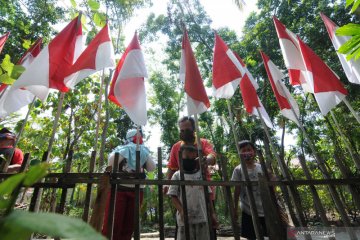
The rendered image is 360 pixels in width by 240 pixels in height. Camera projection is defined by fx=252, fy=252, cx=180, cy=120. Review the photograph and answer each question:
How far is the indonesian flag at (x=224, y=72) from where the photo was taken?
319 centimetres

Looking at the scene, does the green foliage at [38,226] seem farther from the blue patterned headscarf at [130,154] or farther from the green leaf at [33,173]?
the blue patterned headscarf at [130,154]

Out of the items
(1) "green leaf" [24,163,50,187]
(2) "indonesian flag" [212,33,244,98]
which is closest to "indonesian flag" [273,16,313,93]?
(2) "indonesian flag" [212,33,244,98]

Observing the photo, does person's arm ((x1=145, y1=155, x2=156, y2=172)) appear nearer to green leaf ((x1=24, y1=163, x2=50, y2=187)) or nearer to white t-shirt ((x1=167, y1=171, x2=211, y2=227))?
white t-shirt ((x1=167, y1=171, x2=211, y2=227))

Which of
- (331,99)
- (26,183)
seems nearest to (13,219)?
(26,183)

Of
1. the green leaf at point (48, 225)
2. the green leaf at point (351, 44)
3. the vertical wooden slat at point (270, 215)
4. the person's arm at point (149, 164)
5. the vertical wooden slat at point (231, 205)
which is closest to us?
the green leaf at point (48, 225)

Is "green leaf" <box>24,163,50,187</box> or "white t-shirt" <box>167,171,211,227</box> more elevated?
"white t-shirt" <box>167,171,211,227</box>

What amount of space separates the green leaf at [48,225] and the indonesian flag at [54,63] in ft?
8.69

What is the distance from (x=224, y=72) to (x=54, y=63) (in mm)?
2073

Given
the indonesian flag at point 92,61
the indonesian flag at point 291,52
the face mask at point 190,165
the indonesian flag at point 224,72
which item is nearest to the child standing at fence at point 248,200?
the face mask at point 190,165

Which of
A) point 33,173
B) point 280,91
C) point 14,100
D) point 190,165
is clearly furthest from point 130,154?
point 33,173

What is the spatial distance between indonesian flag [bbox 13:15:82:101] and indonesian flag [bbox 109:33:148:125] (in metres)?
0.64

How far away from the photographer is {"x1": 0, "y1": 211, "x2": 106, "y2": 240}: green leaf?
0.39 m

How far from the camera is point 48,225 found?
Result: 399 millimetres

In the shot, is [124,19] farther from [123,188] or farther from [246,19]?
[246,19]
